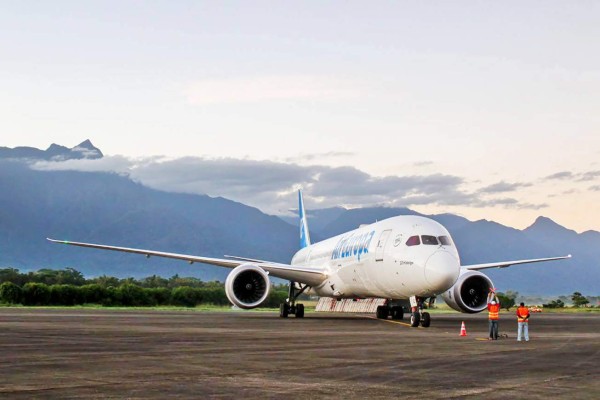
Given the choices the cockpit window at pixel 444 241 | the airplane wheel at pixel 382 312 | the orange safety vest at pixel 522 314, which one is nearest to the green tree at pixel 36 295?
the airplane wheel at pixel 382 312

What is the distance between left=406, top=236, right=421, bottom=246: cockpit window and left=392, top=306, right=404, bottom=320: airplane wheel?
7758 millimetres

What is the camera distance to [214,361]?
15172 mm

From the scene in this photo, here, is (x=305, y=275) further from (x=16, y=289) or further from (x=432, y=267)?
(x=16, y=289)

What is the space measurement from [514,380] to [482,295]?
75.6ft

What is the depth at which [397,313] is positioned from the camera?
38188 mm

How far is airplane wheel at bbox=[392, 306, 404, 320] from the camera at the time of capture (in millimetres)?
37912

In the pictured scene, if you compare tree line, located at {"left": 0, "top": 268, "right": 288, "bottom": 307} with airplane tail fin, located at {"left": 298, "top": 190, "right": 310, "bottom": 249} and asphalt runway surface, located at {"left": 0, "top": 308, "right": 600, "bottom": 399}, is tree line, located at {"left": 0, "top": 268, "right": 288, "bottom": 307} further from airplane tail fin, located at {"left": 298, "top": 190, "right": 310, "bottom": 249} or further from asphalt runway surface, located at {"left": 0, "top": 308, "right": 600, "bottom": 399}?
asphalt runway surface, located at {"left": 0, "top": 308, "right": 600, "bottom": 399}

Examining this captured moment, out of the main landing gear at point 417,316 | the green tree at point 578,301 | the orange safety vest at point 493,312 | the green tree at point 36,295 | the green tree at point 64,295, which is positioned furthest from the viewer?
the green tree at point 578,301

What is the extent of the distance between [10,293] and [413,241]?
51614mm

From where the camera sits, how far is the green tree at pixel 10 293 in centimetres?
7312

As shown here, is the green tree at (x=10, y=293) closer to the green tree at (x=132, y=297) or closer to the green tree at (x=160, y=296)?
the green tree at (x=132, y=297)

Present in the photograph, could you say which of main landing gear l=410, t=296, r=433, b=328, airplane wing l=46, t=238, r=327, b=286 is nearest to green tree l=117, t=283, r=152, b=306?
airplane wing l=46, t=238, r=327, b=286

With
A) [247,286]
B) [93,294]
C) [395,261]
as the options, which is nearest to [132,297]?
[93,294]

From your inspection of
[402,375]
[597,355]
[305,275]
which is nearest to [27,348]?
[402,375]
